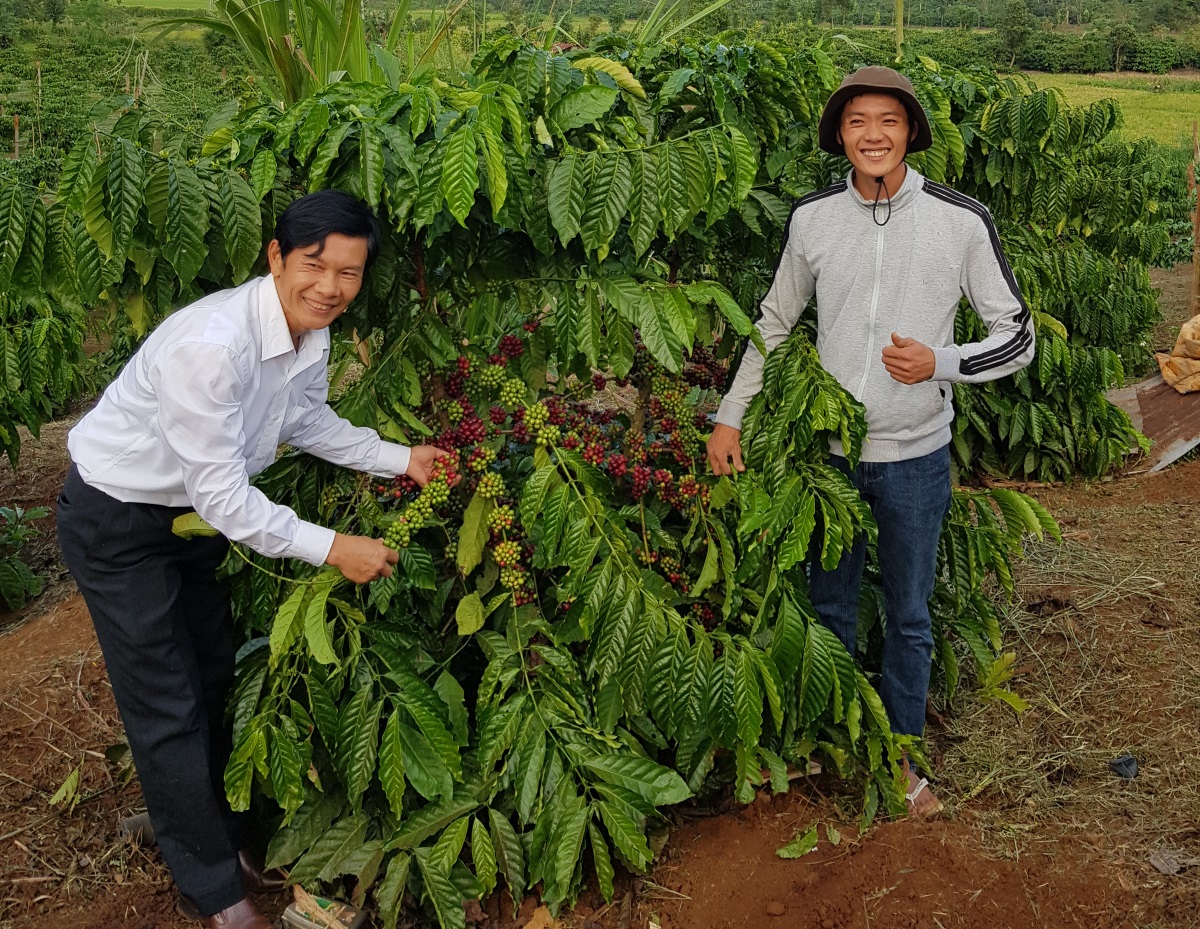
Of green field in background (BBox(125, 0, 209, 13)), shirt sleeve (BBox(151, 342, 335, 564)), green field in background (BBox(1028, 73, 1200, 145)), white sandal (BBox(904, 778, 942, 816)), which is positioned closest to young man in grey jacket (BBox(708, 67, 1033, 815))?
white sandal (BBox(904, 778, 942, 816))

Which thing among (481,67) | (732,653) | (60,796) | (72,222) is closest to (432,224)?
(481,67)

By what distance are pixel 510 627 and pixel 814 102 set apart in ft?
4.34

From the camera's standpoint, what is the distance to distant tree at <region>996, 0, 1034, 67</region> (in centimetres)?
2569

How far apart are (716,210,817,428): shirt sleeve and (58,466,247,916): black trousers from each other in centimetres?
109

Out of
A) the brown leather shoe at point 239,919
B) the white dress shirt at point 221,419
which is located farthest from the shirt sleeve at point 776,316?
the brown leather shoe at point 239,919

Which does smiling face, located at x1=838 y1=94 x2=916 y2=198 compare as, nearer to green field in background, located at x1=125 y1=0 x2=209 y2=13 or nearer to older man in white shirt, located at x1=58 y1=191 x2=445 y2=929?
older man in white shirt, located at x1=58 y1=191 x2=445 y2=929

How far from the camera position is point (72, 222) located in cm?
188

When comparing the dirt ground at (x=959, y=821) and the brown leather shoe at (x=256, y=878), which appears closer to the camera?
the dirt ground at (x=959, y=821)

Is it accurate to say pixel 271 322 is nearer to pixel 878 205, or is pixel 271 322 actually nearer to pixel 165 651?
pixel 165 651

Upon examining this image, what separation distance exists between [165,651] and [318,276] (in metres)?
0.79

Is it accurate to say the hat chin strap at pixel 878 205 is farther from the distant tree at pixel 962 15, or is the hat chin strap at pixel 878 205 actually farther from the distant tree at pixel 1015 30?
the distant tree at pixel 1015 30

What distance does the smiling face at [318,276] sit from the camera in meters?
1.77

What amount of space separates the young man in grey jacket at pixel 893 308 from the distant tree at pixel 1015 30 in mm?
26618

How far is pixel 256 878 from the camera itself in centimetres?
230
